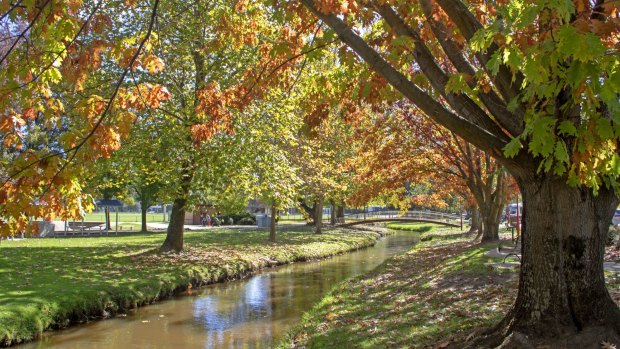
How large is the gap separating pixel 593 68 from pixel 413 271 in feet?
39.9

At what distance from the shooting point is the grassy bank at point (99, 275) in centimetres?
1052

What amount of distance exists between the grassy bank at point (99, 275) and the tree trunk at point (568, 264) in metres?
8.55

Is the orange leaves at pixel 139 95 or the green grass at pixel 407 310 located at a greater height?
the orange leaves at pixel 139 95

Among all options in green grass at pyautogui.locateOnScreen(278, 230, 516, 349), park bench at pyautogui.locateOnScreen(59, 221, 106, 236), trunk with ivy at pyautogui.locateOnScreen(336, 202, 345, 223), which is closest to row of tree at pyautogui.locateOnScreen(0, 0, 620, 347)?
green grass at pyautogui.locateOnScreen(278, 230, 516, 349)

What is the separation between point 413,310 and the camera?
9.12 m

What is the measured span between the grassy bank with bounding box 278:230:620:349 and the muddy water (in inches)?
40.8

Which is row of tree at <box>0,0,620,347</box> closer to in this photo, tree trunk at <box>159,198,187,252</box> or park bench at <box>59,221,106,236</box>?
tree trunk at <box>159,198,187,252</box>

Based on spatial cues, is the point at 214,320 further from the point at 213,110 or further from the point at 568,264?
the point at 568,264

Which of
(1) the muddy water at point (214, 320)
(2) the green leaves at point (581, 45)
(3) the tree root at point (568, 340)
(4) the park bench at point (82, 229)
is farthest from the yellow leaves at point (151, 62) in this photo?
(4) the park bench at point (82, 229)

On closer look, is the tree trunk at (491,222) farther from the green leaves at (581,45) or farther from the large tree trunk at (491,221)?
the green leaves at (581,45)

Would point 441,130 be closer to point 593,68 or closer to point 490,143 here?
point 490,143

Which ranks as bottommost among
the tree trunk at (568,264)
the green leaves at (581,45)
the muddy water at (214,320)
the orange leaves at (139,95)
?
the muddy water at (214,320)

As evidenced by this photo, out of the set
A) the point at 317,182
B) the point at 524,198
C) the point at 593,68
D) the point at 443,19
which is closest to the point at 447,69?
the point at 443,19

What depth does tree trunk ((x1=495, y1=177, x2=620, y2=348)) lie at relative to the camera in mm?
5281
